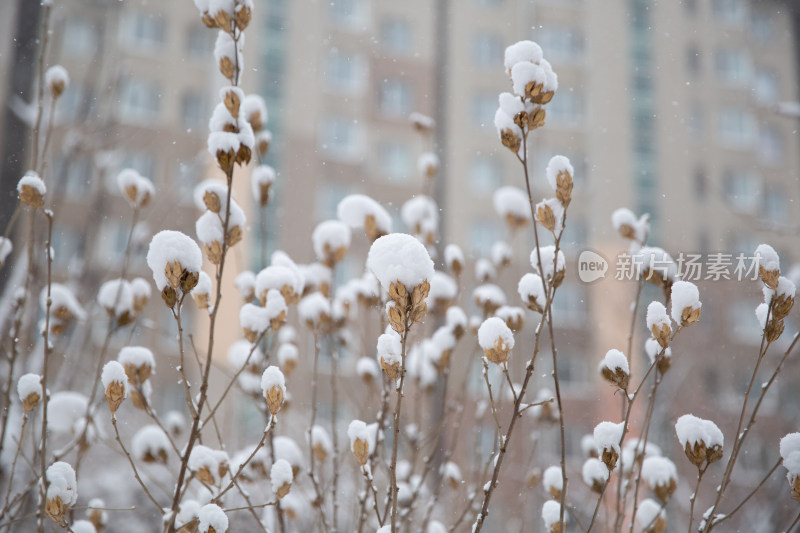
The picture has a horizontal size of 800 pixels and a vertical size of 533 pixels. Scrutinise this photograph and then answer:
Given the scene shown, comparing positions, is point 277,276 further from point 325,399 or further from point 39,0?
point 325,399

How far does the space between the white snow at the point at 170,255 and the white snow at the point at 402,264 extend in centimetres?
28

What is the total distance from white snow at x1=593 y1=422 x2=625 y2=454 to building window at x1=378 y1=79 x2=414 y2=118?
1286 centimetres

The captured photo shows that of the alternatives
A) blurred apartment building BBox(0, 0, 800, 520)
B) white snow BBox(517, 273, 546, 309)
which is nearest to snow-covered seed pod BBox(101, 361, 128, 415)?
white snow BBox(517, 273, 546, 309)

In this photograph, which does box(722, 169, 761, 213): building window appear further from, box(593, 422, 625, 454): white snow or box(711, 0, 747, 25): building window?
box(593, 422, 625, 454): white snow

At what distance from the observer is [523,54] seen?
3.59 ft

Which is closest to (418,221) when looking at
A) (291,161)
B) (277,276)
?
(277,276)

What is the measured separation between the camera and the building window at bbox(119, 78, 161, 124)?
12086 millimetres

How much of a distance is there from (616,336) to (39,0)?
9.80 meters

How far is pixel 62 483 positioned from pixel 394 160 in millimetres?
12676

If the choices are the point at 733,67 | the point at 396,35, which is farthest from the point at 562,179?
the point at 733,67

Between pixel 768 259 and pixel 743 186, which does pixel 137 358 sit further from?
pixel 743 186

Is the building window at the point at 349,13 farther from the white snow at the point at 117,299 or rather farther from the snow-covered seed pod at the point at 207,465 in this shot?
the snow-covered seed pod at the point at 207,465

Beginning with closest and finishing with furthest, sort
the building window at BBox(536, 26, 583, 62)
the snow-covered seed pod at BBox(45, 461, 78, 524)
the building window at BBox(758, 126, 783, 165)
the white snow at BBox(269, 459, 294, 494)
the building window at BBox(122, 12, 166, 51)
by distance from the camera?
the snow-covered seed pod at BBox(45, 461, 78, 524) < the white snow at BBox(269, 459, 294, 494) < the building window at BBox(122, 12, 166, 51) < the building window at BBox(758, 126, 783, 165) < the building window at BBox(536, 26, 583, 62)

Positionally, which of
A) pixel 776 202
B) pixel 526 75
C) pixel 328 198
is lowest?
pixel 526 75
